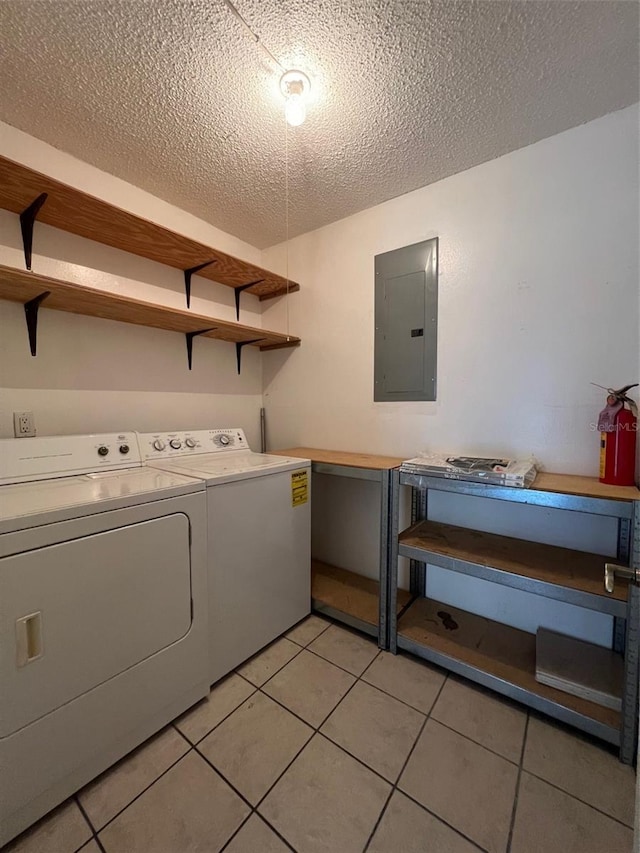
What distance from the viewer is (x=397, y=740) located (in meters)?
1.16

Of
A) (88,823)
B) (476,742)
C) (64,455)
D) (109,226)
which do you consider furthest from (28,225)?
(476,742)

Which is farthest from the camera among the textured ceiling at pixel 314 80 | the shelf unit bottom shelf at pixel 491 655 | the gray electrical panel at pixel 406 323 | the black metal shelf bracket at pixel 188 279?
the black metal shelf bracket at pixel 188 279

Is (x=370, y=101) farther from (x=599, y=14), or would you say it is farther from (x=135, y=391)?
(x=135, y=391)

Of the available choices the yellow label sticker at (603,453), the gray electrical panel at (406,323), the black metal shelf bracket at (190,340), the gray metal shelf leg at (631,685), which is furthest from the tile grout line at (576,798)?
the black metal shelf bracket at (190,340)

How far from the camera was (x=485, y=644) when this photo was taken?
152cm

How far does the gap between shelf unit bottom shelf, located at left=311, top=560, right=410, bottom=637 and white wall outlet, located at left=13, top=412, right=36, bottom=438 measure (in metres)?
1.64

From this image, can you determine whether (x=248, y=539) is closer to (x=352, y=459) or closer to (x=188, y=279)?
(x=352, y=459)

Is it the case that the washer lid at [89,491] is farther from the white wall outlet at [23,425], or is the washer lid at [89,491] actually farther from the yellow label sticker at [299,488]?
the yellow label sticker at [299,488]

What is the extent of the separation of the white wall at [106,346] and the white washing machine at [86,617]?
13.3 inches

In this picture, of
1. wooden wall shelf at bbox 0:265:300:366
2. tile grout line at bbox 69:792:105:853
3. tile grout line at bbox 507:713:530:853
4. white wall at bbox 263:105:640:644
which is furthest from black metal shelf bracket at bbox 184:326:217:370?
tile grout line at bbox 507:713:530:853

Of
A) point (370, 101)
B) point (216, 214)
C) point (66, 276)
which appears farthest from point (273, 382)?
point (370, 101)

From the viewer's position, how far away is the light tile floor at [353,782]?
894 mm

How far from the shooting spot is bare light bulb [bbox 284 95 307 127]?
125 cm

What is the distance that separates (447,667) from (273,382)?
201 cm
